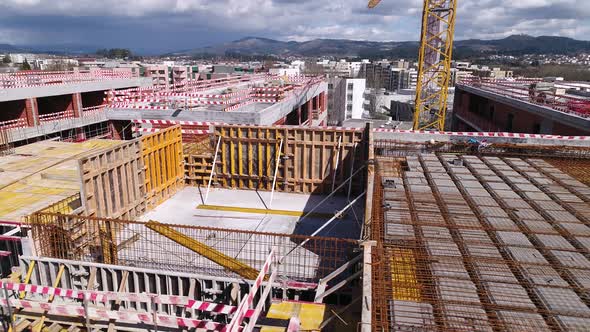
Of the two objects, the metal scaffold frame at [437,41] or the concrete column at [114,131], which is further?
the metal scaffold frame at [437,41]

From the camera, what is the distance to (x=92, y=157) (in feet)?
30.1

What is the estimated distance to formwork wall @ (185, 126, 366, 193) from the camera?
43.4ft

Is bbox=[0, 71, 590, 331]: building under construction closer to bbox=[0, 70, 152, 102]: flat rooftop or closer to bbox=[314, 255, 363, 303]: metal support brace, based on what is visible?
bbox=[314, 255, 363, 303]: metal support brace

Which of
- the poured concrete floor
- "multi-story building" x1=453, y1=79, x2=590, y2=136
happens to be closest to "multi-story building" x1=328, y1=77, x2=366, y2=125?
"multi-story building" x1=453, y1=79, x2=590, y2=136

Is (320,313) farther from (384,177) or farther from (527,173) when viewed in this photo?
(527,173)

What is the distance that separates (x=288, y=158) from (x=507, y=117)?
17.2 meters

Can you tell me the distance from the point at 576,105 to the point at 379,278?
55.0ft

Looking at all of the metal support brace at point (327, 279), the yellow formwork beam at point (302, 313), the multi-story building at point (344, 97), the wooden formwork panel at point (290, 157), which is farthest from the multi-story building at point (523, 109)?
the multi-story building at point (344, 97)

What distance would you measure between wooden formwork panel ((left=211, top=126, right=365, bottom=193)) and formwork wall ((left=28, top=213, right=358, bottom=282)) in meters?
4.01

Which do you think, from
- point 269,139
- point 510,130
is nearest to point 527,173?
point 269,139

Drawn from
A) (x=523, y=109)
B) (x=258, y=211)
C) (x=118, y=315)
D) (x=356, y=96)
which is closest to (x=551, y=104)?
(x=523, y=109)

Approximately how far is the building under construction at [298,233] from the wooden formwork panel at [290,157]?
0.05 meters

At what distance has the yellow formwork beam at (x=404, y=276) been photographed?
16.9 feet

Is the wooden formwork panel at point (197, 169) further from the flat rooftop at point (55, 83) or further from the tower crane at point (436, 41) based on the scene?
the tower crane at point (436, 41)
